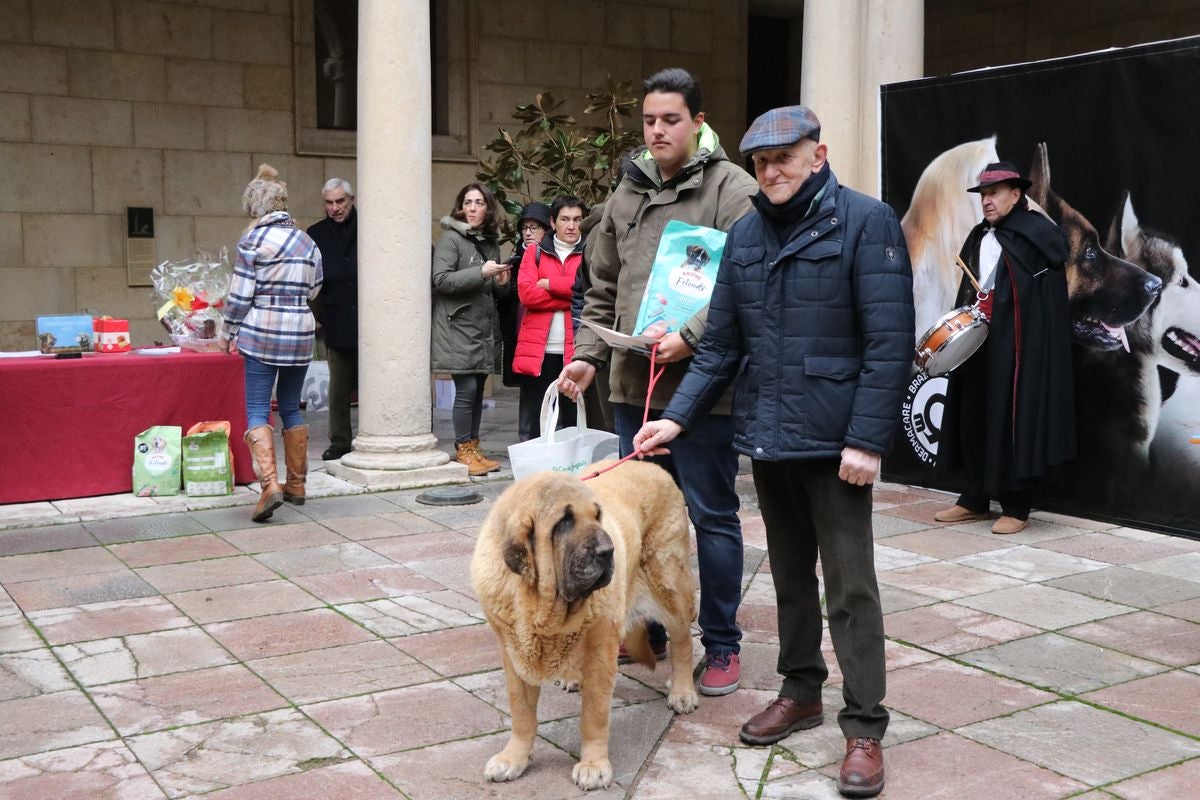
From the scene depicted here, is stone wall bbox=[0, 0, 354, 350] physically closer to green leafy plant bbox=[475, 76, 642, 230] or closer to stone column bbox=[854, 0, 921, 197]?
green leafy plant bbox=[475, 76, 642, 230]

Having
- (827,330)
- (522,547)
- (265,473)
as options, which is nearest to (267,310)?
(265,473)

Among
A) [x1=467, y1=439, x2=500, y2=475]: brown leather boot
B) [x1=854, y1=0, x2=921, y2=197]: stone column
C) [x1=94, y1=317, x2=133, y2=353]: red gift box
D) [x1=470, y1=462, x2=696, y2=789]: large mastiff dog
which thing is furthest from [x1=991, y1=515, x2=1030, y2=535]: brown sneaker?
[x1=94, y1=317, x2=133, y2=353]: red gift box

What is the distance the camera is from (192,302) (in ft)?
27.7

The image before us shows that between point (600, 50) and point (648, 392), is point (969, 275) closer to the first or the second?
point (648, 392)

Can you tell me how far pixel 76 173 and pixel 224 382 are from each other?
4485mm

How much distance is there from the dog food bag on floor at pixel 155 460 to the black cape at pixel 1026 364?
16.9ft

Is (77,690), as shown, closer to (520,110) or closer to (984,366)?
(984,366)

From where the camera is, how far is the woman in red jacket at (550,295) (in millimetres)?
8875

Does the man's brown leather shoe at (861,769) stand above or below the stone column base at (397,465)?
below

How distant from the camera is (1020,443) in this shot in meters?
7.07

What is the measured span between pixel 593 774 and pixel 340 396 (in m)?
6.08

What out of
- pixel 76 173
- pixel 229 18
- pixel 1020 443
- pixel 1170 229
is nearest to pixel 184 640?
pixel 1020 443

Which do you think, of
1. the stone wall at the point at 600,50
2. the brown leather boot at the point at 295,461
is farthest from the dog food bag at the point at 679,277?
the stone wall at the point at 600,50

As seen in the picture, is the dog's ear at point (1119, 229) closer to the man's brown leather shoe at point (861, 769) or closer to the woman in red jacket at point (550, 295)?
the woman in red jacket at point (550, 295)
